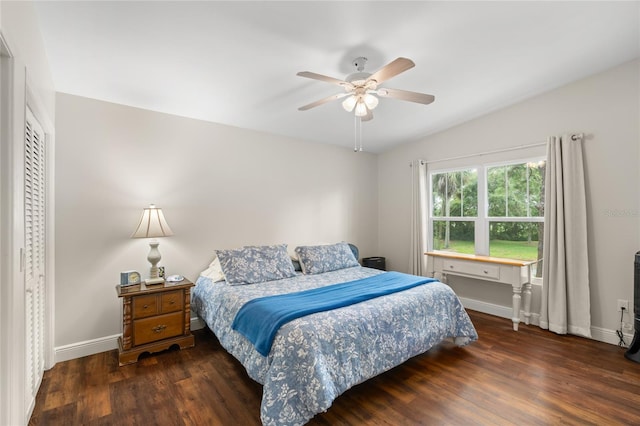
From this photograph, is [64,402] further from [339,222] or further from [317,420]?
[339,222]

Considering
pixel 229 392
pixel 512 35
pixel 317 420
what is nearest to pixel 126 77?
pixel 229 392

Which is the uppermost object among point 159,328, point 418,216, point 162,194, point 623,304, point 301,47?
point 301,47

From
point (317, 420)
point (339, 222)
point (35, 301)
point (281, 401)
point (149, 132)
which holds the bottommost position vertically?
point (317, 420)

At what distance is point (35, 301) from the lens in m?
2.11

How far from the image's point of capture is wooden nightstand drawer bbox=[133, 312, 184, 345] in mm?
2648

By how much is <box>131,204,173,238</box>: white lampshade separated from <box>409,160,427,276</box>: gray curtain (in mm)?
3316

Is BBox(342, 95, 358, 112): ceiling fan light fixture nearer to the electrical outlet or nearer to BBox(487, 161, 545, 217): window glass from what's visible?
BBox(487, 161, 545, 217): window glass

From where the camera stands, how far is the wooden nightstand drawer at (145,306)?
8.64 ft

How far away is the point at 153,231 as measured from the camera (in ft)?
9.27

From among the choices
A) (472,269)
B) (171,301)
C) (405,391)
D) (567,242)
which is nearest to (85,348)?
(171,301)

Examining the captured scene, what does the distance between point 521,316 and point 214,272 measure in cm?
359

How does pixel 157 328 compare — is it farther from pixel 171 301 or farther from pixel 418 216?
pixel 418 216

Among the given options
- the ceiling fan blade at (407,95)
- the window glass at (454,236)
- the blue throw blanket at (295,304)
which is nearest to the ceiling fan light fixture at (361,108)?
the ceiling fan blade at (407,95)

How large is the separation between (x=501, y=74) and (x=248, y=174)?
9.70ft
